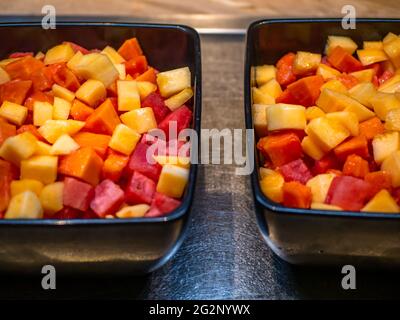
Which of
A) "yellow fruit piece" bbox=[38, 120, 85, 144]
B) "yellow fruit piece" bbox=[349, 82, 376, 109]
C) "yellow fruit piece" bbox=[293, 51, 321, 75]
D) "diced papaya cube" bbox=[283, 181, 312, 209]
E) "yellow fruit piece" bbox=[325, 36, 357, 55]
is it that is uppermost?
"yellow fruit piece" bbox=[325, 36, 357, 55]

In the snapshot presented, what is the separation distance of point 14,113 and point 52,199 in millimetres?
288

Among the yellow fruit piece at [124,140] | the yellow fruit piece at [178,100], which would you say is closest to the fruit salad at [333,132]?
the yellow fruit piece at [178,100]

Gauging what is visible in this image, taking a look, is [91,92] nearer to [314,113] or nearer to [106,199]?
[106,199]

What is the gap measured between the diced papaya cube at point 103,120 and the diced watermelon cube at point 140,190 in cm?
17

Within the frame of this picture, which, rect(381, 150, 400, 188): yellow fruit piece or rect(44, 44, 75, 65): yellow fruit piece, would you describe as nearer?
rect(381, 150, 400, 188): yellow fruit piece

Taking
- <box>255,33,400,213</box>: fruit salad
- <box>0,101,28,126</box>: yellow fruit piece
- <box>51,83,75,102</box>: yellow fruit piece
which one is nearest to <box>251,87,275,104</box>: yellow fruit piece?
<box>255,33,400,213</box>: fruit salad

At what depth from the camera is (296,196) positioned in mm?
1077

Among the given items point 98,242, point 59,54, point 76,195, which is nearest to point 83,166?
point 76,195

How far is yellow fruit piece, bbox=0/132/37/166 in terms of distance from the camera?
111cm

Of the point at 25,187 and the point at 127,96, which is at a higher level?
the point at 127,96

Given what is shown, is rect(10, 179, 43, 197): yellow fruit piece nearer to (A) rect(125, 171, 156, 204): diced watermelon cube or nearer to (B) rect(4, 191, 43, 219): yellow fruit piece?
(B) rect(4, 191, 43, 219): yellow fruit piece

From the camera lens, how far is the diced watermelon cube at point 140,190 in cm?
112

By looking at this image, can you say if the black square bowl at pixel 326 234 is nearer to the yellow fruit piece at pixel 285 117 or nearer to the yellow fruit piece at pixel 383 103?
the yellow fruit piece at pixel 285 117

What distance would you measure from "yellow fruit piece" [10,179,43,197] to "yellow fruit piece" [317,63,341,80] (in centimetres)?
78
